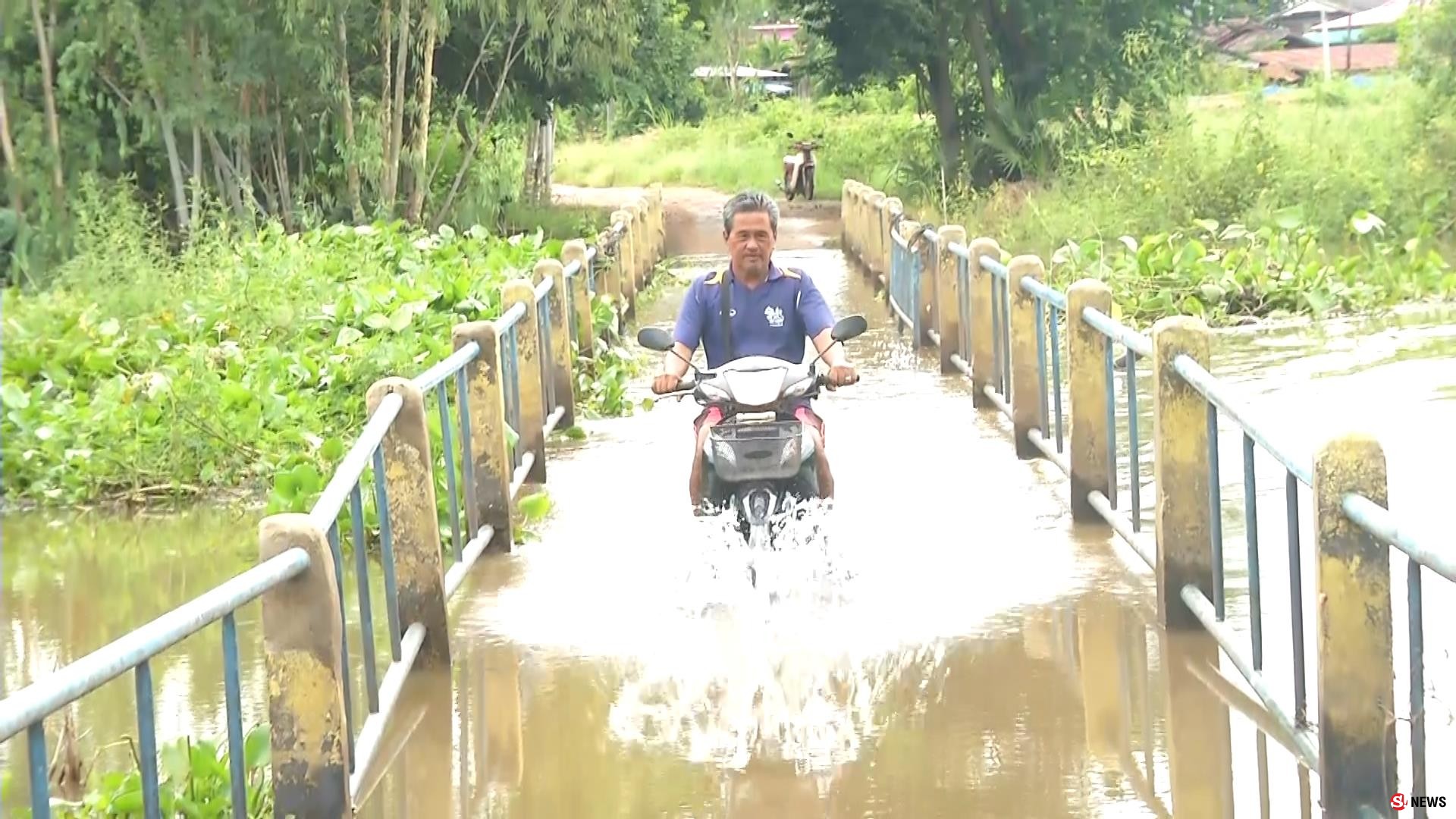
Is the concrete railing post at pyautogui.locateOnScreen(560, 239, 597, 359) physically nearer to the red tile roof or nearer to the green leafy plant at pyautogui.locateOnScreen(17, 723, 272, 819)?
the green leafy plant at pyautogui.locateOnScreen(17, 723, 272, 819)

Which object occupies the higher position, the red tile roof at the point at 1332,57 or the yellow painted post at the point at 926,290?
the red tile roof at the point at 1332,57

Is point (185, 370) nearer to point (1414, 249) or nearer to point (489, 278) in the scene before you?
point (489, 278)

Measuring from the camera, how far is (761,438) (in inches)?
283

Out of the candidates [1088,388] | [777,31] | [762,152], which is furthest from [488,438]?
[777,31]

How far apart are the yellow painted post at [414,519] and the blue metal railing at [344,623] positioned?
6 cm

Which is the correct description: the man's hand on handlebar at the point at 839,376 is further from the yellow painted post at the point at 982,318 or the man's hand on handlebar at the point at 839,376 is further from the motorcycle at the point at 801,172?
the motorcycle at the point at 801,172

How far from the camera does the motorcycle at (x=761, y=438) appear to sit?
718 cm

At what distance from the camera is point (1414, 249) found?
55.2 ft

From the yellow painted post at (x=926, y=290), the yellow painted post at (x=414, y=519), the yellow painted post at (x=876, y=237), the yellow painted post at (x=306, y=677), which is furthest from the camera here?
the yellow painted post at (x=876, y=237)

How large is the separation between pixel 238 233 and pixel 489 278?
4600 millimetres

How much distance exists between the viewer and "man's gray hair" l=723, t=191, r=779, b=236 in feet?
24.6

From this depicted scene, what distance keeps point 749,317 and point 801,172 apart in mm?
28270

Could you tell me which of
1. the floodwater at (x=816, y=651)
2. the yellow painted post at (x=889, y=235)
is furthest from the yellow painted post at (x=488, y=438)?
the yellow painted post at (x=889, y=235)

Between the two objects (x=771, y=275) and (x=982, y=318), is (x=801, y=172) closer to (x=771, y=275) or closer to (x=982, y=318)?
(x=982, y=318)
